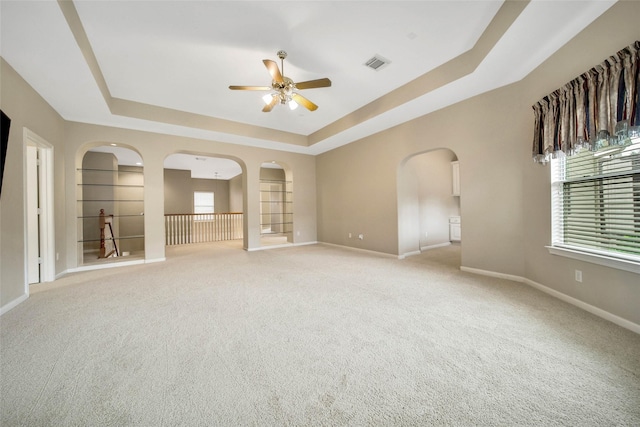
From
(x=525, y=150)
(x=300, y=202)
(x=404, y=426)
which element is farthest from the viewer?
(x=300, y=202)

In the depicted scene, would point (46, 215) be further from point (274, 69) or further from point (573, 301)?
point (573, 301)

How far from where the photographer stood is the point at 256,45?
9.58 ft

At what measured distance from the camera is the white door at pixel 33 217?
354 cm

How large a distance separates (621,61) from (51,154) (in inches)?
274

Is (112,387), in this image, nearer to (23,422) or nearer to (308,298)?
(23,422)

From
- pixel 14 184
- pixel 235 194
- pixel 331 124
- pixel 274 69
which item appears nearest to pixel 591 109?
pixel 274 69

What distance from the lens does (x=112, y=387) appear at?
4.69 ft

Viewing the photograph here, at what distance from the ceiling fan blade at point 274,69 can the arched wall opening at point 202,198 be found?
346cm

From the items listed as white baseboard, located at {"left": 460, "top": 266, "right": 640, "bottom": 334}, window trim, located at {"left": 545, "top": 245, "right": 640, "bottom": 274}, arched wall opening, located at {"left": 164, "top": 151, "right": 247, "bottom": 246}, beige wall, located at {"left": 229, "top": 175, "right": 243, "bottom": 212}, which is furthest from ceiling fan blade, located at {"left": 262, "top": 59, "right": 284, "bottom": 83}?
beige wall, located at {"left": 229, "top": 175, "right": 243, "bottom": 212}

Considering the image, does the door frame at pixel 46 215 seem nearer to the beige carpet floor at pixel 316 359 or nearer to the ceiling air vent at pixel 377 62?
the beige carpet floor at pixel 316 359

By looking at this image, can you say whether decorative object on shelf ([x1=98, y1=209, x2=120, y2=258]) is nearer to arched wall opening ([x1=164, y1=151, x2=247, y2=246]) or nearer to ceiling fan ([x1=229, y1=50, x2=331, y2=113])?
arched wall opening ([x1=164, y1=151, x2=247, y2=246])

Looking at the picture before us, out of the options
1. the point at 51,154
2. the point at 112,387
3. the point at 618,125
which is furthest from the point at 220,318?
the point at 51,154

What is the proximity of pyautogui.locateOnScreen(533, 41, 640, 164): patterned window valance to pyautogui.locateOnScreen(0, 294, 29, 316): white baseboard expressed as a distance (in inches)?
236

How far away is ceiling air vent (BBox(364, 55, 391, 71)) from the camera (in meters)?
3.21
